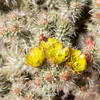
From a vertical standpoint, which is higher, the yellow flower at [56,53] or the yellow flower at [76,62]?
the yellow flower at [56,53]

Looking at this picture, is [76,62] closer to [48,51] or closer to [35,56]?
[48,51]

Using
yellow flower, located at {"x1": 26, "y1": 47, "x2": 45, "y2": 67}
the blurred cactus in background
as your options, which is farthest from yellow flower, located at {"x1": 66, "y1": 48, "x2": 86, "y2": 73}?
yellow flower, located at {"x1": 26, "y1": 47, "x2": 45, "y2": 67}

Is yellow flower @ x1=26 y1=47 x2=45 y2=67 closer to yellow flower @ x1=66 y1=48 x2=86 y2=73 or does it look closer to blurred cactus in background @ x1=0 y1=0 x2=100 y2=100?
blurred cactus in background @ x1=0 y1=0 x2=100 y2=100

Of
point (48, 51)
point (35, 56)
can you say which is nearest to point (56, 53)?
point (48, 51)

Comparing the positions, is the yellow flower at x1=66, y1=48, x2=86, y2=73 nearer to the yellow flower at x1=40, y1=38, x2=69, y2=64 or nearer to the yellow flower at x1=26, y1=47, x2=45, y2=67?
the yellow flower at x1=40, y1=38, x2=69, y2=64

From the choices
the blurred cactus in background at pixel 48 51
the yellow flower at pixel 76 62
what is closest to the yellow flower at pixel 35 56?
the blurred cactus in background at pixel 48 51

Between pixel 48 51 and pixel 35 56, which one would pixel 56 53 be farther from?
pixel 35 56

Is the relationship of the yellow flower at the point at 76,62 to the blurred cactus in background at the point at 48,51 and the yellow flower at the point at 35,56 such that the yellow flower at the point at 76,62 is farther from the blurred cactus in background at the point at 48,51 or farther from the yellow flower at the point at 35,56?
the yellow flower at the point at 35,56

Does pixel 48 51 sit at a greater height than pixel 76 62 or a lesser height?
greater

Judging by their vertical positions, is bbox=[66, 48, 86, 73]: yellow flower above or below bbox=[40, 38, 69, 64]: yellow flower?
below
